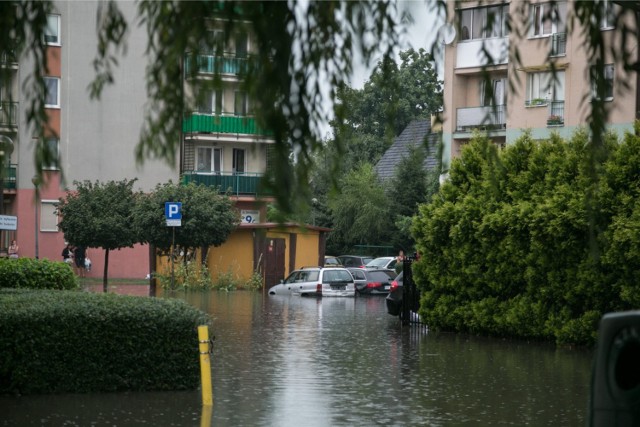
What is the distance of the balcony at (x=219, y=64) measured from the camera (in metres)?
5.21

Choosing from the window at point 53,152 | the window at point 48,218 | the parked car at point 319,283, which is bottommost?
the parked car at point 319,283

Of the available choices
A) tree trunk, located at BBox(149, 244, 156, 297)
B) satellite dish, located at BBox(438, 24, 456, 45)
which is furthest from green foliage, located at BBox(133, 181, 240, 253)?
satellite dish, located at BBox(438, 24, 456, 45)

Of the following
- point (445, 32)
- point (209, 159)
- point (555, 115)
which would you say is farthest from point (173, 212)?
point (445, 32)

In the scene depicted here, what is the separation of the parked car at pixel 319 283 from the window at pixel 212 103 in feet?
137

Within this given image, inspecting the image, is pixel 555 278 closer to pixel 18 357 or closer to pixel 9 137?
pixel 18 357

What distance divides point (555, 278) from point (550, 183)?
174cm

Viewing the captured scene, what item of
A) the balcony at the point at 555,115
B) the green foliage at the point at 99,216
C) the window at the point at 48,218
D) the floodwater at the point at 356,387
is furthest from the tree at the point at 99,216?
the floodwater at the point at 356,387

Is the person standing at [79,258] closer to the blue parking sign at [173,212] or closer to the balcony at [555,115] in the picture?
the blue parking sign at [173,212]

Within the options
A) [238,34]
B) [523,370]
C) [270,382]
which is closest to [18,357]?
[270,382]

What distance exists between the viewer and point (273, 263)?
55.7m

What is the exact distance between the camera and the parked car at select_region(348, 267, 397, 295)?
165ft

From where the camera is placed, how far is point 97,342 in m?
14.5

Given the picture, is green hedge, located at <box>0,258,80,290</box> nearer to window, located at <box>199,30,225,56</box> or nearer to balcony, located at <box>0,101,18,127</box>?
balcony, located at <box>0,101,18,127</box>

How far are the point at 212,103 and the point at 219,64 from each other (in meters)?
0.31
